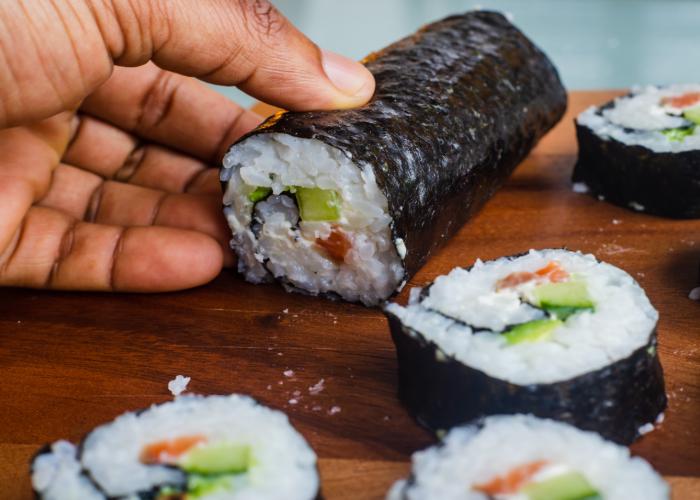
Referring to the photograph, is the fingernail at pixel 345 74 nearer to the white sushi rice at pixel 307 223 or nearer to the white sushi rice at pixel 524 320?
the white sushi rice at pixel 307 223

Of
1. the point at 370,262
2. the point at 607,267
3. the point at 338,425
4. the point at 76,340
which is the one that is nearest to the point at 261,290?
the point at 370,262

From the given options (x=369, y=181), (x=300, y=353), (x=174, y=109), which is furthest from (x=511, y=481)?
(x=174, y=109)

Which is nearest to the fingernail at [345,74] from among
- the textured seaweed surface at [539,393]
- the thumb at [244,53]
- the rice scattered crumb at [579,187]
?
the thumb at [244,53]

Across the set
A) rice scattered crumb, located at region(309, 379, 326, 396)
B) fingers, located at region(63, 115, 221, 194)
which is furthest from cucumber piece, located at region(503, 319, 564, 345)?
fingers, located at region(63, 115, 221, 194)

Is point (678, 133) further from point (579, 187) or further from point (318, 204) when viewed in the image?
point (318, 204)

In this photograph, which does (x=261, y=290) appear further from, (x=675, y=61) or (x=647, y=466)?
(x=675, y=61)

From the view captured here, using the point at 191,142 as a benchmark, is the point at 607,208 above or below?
Answer: below
